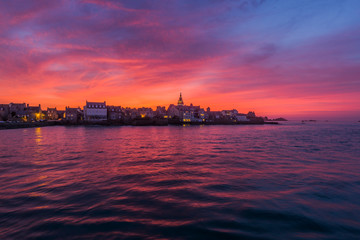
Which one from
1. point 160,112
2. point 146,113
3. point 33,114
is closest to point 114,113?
point 146,113

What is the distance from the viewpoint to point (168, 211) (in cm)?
820

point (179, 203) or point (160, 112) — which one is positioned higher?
point (160, 112)

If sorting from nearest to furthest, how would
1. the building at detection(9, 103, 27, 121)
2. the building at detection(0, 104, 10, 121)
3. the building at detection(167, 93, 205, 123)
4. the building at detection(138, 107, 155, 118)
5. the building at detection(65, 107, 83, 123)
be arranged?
the building at detection(0, 104, 10, 121) → the building at detection(9, 103, 27, 121) → the building at detection(65, 107, 83, 123) → the building at detection(167, 93, 205, 123) → the building at detection(138, 107, 155, 118)

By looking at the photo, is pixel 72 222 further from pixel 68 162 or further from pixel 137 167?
pixel 68 162

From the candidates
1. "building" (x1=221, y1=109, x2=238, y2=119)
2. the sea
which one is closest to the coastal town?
"building" (x1=221, y1=109, x2=238, y2=119)

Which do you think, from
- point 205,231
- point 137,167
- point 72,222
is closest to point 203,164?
point 137,167

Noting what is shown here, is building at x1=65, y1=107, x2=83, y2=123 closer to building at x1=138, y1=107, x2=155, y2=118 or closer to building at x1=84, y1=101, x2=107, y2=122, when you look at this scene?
building at x1=84, y1=101, x2=107, y2=122

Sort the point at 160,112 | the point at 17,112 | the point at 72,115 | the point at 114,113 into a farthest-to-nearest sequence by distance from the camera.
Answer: the point at 160,112 → the point at 114,113 → the point at 72,115 → the point at 17,112

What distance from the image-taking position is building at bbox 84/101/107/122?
11579 centimetres

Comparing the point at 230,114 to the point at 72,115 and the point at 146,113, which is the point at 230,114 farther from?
the point at 72,115

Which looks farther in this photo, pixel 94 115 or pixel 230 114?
pixel 230 114

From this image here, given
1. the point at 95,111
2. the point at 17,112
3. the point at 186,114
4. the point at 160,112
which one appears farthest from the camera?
the point at 160,112

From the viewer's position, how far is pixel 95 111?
384ft

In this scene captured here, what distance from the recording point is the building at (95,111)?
115794mm
